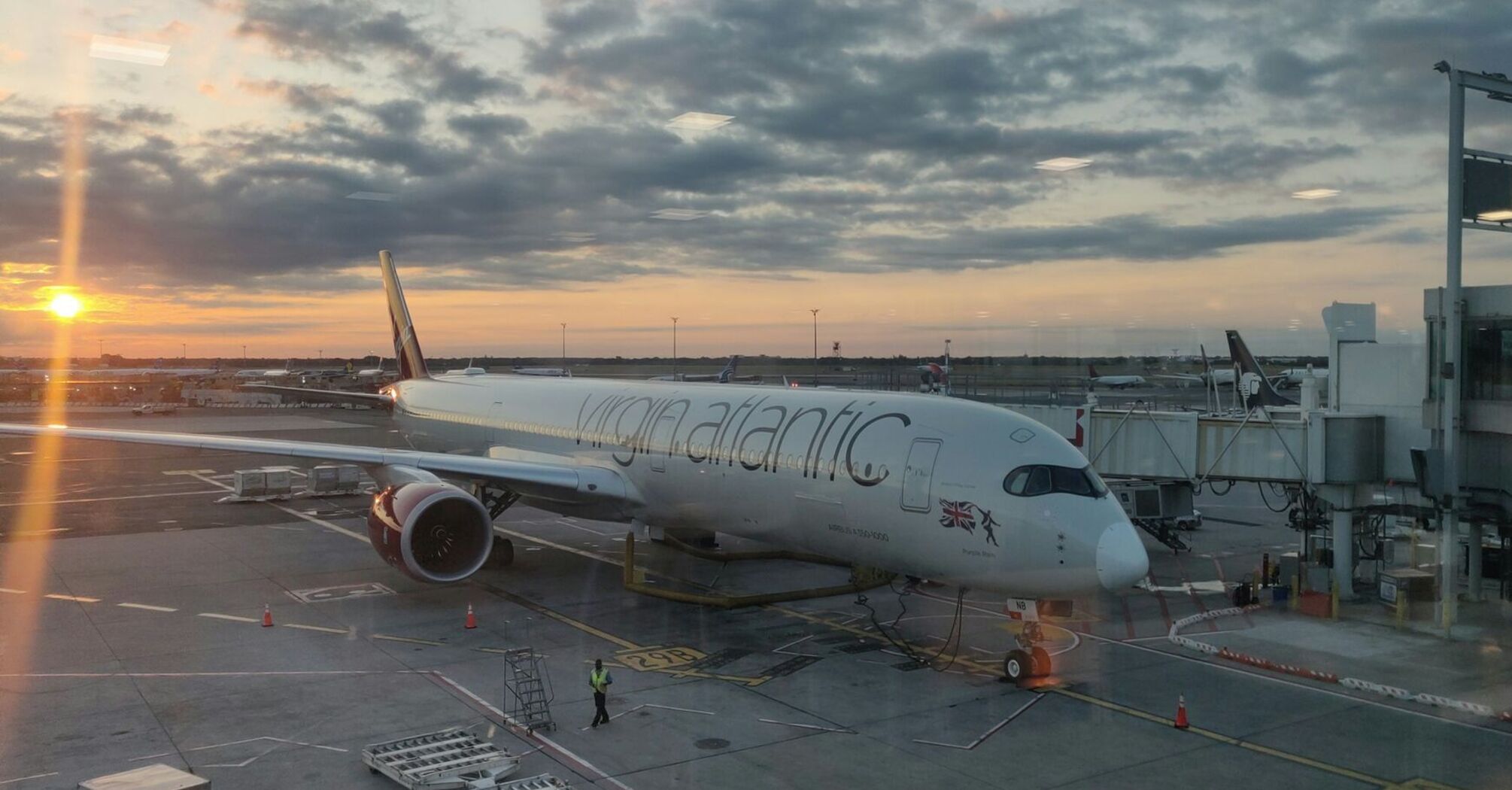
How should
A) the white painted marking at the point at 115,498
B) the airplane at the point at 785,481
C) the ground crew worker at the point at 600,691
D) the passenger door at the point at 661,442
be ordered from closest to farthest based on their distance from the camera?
the ground crew worker at the point at 600,691
the airplane at the point at 785,481
the passenger door at the point at 661,442
the white painted marking at the point at 115,498

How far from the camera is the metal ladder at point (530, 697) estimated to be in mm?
13484

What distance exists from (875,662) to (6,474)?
155 ft

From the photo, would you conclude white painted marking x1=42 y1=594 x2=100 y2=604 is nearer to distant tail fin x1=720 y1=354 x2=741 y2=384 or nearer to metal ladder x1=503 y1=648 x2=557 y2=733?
metal ladder x1=503 y1=648 x2=557 y2=733

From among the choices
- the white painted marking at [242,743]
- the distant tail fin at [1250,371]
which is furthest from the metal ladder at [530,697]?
the distant tail fin at [1250,371]

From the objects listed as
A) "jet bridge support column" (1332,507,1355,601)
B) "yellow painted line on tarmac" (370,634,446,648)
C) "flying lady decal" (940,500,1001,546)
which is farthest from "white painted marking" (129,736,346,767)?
"jet bridge support column" (1332,507,1355,601)

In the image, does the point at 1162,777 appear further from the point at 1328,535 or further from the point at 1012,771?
the point at 1328,535

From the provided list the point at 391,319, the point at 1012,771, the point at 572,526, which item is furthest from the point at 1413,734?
the point at 391,319

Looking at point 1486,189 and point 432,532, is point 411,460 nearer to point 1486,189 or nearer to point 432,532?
point 432,532

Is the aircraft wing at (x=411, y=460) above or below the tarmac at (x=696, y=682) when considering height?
above

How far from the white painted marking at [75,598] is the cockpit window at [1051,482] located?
62.2 ft

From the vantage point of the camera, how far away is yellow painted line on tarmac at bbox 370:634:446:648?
1794 centimetres

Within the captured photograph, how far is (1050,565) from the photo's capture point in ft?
46.4

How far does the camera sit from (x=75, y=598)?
21.8m

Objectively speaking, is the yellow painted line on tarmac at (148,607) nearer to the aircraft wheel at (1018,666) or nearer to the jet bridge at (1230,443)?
the aircraft wheel at (1018,666)
